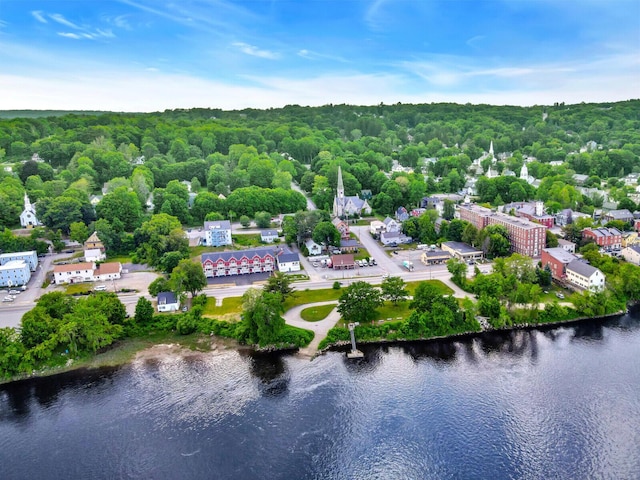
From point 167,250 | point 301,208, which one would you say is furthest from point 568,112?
point 167,250

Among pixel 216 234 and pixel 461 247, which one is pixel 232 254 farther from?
pixel 461 247

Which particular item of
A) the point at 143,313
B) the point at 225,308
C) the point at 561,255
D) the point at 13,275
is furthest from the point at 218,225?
the point at 561,255

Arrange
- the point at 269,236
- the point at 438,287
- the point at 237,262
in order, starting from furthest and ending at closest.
Answer: the point at 269,236 → the point at 237,262 → the point at 438,287

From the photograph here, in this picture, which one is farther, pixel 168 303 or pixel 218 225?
pixel 218 225

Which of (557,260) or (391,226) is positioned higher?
(391,226)

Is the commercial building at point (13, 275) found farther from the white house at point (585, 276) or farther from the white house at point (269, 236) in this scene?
the white house at point (585, 276)

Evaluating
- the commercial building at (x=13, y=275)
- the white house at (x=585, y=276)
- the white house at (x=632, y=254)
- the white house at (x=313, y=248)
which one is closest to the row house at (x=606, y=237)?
the white house at (x=632, y=254)

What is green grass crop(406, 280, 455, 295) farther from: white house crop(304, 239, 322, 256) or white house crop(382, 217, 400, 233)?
white house crop(382, 217, 400, 233)
